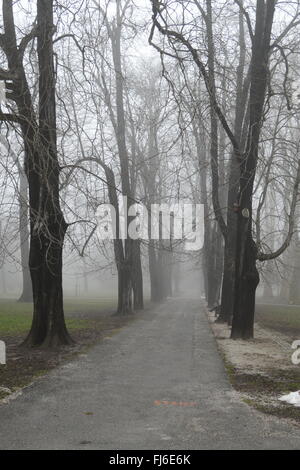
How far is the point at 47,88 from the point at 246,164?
557 centimetres

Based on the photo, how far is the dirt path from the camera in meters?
5.18

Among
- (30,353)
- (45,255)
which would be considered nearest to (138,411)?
(30,353)

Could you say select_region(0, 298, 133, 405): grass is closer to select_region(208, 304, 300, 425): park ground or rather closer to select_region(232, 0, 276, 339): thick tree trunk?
select_region(208, 304, 300, 425): park ground

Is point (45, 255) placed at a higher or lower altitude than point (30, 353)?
higher

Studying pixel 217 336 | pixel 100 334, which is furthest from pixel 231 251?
pixel 100 334

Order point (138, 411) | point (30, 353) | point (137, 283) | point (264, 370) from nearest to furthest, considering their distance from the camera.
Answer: point (138, 411)
point (264, 370)
point (30, 353)
point (137, 283)

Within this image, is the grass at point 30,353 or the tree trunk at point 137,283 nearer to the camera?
the grass at point 30,353

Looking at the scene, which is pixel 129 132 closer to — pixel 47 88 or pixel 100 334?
pixel 100 334

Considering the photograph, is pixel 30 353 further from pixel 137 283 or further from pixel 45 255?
pixel 137 283

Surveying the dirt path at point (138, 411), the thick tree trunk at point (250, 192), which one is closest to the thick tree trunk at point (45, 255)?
the dirt path at point (138, 411)

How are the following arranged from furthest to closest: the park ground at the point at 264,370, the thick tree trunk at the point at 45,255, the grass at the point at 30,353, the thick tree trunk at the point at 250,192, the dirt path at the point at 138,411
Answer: the thick tree trunk at the point at 250,192
the thick tree trunk at the point at 45,255
the grass at the point at 30,353
the park ground at the point at 264,370
the dirt path at the point at 138,411

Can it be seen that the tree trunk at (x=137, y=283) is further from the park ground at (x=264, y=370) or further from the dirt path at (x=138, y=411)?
the dirt path at (x=138, y=411)

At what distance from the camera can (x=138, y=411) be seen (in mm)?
6348

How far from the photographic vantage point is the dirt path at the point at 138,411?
204 inches
